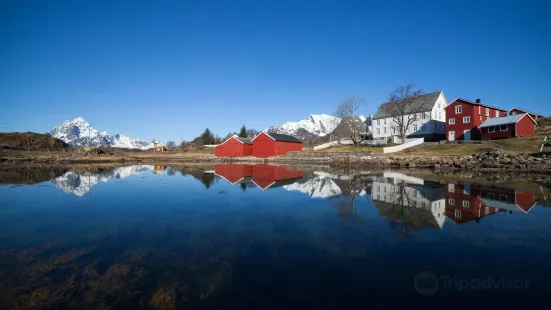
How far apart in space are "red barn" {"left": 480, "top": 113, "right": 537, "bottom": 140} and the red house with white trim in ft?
3.99

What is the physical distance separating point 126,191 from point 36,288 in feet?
38.0

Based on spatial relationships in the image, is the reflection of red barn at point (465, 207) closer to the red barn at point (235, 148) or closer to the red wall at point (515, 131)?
the red wall at point (515, 131)

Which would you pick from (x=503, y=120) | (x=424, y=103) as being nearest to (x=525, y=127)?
(x=503, y=120)

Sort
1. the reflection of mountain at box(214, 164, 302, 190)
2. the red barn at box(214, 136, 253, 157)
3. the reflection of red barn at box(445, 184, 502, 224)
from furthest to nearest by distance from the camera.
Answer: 1. the red barn at box(214, 136, 253, 157)
2. the reflection of mountain at box(214, 164, 302, 190)
3. the reflection of red barn at box(445, 184, 502, 224)

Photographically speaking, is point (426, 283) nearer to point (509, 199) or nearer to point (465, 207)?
point (465, 207)

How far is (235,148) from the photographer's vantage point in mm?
56469

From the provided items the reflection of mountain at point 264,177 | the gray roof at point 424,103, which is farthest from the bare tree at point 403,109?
the reflection of mountain at point 264,177

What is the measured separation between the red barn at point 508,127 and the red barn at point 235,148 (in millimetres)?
40966

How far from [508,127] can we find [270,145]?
37.1m

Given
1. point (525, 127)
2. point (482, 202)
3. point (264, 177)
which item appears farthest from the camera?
point (525, 127)

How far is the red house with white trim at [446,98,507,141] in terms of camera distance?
42.1 metres

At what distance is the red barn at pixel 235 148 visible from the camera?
56062 mm

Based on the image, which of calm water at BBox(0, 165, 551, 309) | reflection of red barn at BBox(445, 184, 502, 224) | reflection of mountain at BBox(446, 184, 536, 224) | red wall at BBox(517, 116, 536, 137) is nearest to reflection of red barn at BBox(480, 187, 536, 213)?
reflection of mountain at BBox(446, 184, 536, 224)

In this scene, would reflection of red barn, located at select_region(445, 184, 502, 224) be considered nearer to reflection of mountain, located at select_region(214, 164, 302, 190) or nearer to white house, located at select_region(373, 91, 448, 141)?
reflection of mountain, located at select_region(214, 164, 302, 190)
